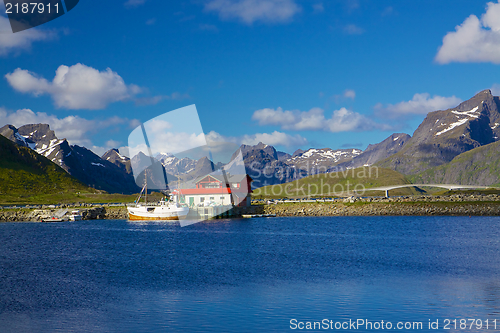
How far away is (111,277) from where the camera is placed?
37.4m

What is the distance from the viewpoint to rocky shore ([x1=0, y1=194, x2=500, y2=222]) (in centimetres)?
12356

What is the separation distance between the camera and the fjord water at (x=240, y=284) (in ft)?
78.5

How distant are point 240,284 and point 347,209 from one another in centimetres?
9977

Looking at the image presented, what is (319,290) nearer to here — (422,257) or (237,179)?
(422,257)

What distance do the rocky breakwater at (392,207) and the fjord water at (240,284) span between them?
65.4 metres

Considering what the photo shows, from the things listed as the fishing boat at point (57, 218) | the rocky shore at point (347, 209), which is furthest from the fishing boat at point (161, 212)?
the fishing boat at point (57, 218)

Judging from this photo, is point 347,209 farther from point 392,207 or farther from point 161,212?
point 161,212

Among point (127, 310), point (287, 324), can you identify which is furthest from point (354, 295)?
point (127, 310)

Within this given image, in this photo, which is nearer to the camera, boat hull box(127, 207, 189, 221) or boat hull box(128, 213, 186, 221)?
boat hull box(127, 207, 189, 221)

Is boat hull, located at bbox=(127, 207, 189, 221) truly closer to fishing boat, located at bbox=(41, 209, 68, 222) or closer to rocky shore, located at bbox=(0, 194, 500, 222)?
rocky shore, located at bbox=(0, 194, 500, 222)

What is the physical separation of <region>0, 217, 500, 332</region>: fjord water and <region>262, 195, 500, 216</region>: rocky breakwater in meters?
65.4

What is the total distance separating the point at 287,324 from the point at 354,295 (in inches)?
335

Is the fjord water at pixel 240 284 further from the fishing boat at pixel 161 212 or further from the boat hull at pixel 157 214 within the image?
the boat hull at pixel 157 214

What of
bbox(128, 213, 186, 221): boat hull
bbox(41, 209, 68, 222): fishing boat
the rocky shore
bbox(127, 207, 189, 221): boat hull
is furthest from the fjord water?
the rocky shore
